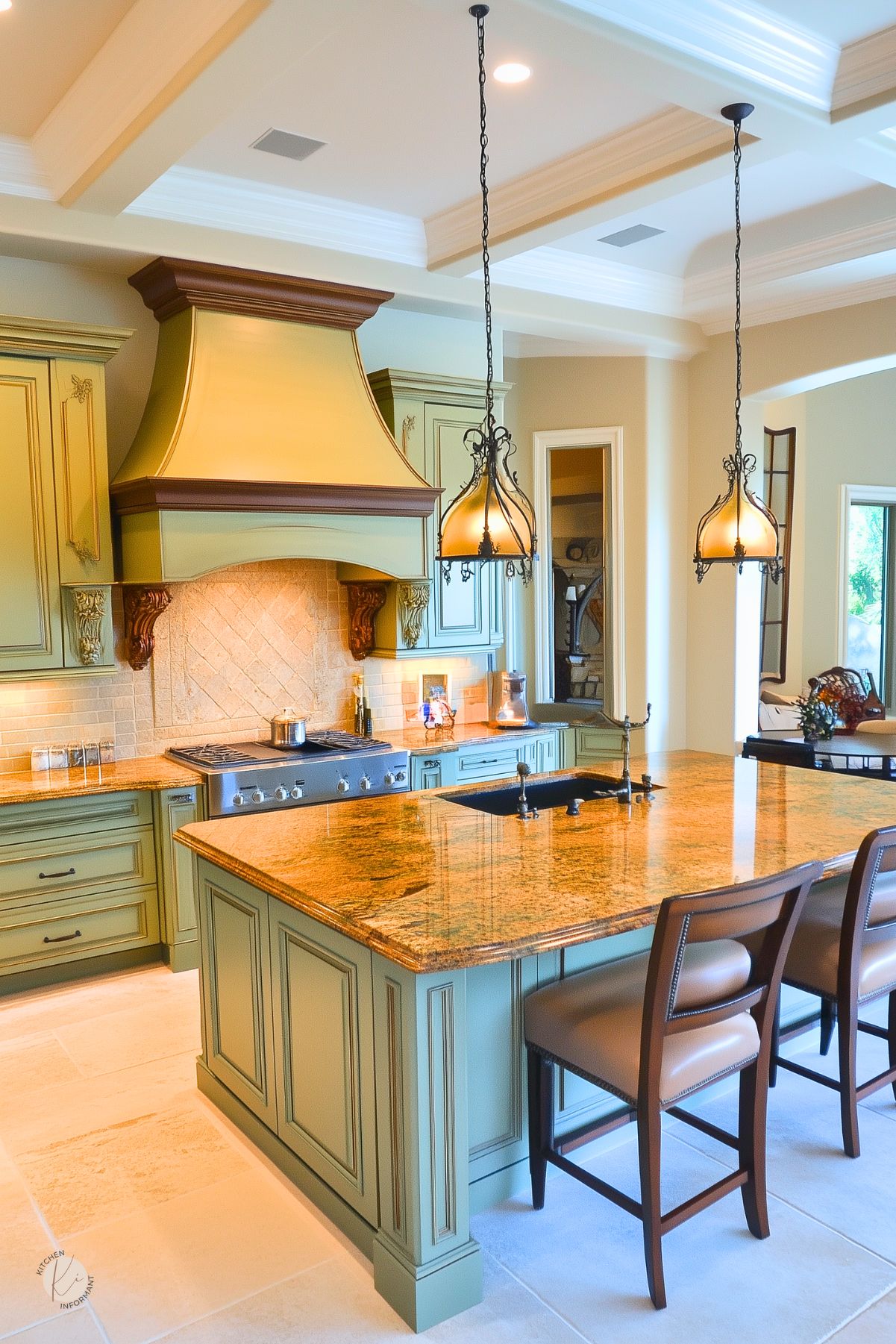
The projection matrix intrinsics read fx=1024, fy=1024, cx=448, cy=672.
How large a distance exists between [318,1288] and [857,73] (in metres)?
3.96

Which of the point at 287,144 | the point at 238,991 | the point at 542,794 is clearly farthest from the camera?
the point at 287,144

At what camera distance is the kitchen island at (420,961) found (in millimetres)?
2348

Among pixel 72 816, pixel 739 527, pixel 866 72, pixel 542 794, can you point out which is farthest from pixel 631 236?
pixel 72 816

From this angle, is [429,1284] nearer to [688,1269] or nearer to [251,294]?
[688,1269]

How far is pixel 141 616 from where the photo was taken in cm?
471

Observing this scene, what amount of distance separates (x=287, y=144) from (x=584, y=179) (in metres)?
1.20

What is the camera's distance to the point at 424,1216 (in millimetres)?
2344

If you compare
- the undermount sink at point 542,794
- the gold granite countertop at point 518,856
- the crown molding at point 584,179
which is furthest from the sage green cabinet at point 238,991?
the crown molding at point 584,179

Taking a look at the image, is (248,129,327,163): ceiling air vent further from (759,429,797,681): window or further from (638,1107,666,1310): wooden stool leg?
(759,429,797,681): window

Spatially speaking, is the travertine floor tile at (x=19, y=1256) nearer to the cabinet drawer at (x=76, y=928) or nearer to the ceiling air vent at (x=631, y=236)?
the cabinet drawer at (x=76, y=928)

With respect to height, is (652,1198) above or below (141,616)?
below

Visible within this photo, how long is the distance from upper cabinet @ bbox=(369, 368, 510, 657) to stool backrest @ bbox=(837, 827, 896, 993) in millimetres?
2898

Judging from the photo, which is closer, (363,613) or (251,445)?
(251,445)

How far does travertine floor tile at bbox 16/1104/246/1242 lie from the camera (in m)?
2.85
